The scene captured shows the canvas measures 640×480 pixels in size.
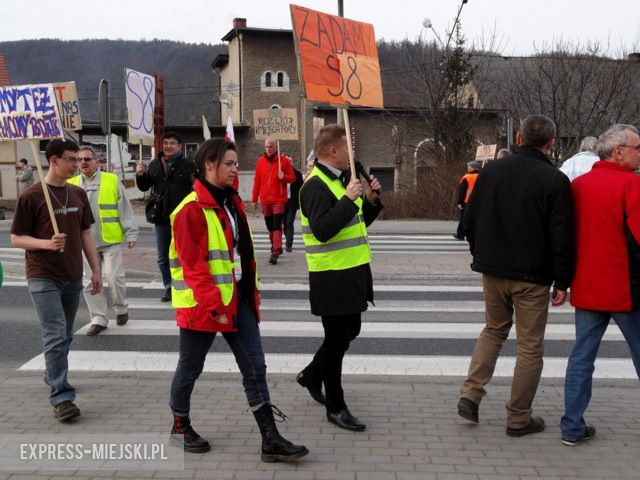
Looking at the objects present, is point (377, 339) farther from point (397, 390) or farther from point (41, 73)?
point (41, 73)

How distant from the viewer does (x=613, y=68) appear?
1241 inches

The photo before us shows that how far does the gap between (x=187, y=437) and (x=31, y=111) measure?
2.86 metres

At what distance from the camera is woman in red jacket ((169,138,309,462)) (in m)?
4.02

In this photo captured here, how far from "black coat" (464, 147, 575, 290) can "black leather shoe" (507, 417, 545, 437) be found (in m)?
0.92

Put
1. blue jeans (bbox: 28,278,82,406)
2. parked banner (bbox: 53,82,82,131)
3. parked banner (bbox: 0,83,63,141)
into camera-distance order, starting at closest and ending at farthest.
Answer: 1. blue jeans (bbox: 28,278,82,406)
2. parked banner (bbox: 0,83,63,141)
3. parked banner (bbox: 53,82,82,131)

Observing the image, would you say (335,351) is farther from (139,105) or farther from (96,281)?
(139,105)

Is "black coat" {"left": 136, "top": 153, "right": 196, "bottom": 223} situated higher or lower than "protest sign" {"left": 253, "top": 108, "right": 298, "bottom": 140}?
lower

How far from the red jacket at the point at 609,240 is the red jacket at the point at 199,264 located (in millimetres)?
2103

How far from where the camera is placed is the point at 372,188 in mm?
4828

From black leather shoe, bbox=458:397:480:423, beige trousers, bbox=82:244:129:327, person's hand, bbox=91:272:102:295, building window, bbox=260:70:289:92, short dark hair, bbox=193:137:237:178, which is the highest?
building window, bbox=260:70:289:92

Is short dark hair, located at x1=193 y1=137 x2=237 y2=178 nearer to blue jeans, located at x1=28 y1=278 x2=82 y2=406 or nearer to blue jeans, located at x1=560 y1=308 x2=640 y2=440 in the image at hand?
blue jeans, located at x1=28 y1=278 x2=82 y2=406

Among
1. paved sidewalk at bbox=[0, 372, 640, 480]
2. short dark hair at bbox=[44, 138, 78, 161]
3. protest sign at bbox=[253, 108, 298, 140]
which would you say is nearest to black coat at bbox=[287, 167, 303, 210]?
protest sign at bbox=[253, 108, 298, 140]

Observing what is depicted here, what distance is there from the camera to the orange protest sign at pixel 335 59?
514 cm

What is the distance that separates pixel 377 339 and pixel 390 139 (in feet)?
119
